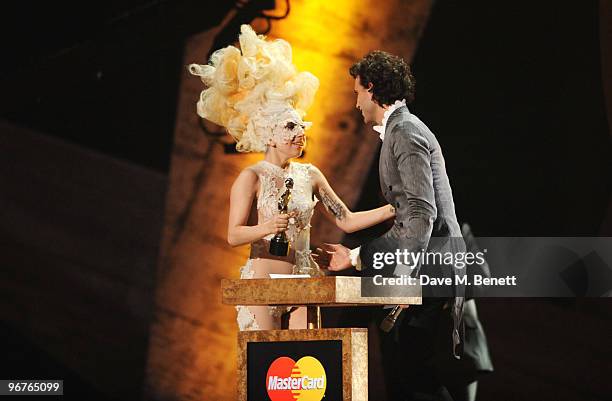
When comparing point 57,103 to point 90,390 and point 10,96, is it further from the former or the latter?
point 90,390

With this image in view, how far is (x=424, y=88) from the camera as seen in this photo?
199 inches

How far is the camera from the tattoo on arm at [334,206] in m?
4.58

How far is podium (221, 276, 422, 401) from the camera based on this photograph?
3529mm

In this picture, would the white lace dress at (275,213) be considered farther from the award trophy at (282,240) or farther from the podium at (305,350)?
the podium at (305,350)

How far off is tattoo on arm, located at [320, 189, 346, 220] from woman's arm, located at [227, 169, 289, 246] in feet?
1.30

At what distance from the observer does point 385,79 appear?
423 centimetres

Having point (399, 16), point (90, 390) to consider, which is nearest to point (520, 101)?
point (399, 16)

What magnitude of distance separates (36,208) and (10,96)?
693 mm

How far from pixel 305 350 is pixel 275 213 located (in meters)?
0.86

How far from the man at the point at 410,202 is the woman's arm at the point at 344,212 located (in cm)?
23

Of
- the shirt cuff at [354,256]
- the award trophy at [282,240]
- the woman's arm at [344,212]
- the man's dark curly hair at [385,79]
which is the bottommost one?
the shirt cuff at [354,256]
